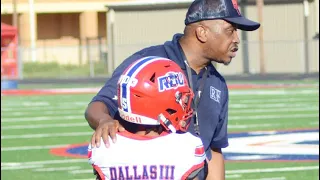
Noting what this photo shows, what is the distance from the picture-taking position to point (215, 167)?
209 inches

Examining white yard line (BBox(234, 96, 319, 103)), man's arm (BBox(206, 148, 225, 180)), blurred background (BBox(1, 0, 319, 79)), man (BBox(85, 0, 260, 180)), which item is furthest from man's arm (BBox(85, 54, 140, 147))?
blurred background (BBox(1, 0, 319, 79))

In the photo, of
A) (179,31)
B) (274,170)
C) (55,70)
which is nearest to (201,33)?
(274,170)

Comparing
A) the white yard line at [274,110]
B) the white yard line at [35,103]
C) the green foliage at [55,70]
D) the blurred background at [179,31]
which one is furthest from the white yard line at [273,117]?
the green foliage at [55,70]

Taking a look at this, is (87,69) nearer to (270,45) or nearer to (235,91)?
(270,45)

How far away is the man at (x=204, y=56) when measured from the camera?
4727 millimetres

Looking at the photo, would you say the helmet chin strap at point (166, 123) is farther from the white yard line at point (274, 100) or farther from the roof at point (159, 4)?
the roof at point (159, 4)

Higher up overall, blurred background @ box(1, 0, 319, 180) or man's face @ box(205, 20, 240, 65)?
man's face @ box(205, 20, 240, 65)

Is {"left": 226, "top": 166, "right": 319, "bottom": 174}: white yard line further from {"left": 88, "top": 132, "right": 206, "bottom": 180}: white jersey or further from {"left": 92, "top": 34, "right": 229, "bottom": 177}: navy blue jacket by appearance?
{"left": 88, "top": 132, "right": 206, "bottom": 180}: white jersey

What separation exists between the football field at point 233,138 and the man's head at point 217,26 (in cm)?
586

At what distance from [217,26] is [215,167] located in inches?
34.4

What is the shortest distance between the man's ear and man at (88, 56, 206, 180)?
2.76 ft

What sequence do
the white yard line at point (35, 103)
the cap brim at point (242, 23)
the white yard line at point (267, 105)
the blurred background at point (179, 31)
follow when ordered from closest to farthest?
the cap brim at point (242, 23) → the white yard line at point (267, 105) → the white yard line at point (35, 103) → the blurred background at point (179, 31)

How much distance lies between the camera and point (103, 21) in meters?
62.6

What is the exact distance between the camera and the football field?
11139mm
